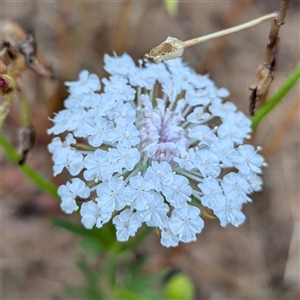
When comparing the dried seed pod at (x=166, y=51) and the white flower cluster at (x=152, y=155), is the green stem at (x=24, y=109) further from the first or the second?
the dried seed pod at (x=166, y=51)

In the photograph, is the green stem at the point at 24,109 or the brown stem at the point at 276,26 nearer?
the brown stem at the point at 276,26

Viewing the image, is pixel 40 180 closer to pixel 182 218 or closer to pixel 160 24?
pixel 182 218

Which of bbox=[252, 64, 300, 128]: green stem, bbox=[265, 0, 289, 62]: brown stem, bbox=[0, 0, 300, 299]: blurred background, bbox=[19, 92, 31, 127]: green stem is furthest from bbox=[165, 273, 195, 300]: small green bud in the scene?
bbox=[265, 0, 289, 62]: brown stem

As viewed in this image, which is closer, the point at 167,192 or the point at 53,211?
the point at 167,192

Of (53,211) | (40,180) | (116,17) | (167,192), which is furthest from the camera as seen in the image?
(116,17)

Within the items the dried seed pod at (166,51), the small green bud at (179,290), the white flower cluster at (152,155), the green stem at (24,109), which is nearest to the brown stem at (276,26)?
the white flower cluster at (152,155)

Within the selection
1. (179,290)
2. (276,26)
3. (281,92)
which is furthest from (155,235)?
(276,26)

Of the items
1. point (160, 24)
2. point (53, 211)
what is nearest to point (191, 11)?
point (160, 24)

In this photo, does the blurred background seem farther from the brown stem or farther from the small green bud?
the brown stem
